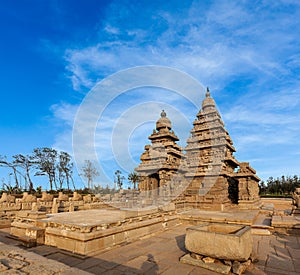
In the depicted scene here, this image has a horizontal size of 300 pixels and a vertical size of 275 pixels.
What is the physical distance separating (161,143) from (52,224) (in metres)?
17.9

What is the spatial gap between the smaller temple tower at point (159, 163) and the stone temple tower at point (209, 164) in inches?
73.2

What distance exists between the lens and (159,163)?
19.9 metres

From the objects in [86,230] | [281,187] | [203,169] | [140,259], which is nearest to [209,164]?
[203,169]

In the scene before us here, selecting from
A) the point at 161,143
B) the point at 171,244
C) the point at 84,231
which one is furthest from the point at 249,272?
the point at 161,143

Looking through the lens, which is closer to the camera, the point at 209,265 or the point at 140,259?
the point at 209,265

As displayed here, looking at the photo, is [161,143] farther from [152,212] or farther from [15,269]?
[15,269]

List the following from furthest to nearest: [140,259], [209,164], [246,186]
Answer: [209,164] → [246,186] → [140,259]

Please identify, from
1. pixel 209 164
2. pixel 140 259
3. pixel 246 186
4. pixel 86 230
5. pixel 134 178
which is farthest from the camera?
pixel 134 178

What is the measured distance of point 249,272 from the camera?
431 cm

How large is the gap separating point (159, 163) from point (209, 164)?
181 inches

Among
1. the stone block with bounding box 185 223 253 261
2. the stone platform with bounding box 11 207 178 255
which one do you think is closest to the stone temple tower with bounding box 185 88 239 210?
the stone platform with bounding box 11 207 178 255

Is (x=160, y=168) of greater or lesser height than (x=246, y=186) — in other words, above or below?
above

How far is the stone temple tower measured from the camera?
16.2m

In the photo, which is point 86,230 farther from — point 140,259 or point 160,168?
point 160,168
